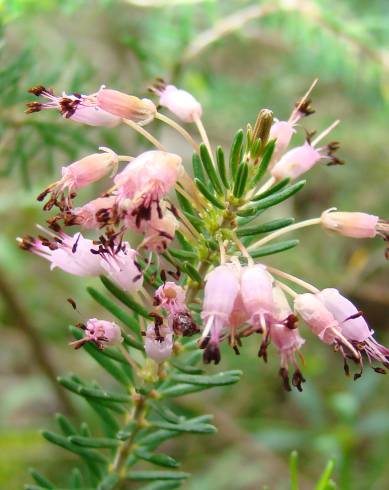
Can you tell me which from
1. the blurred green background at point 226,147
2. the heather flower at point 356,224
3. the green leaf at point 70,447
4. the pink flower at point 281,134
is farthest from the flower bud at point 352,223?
the blurred green background at point 226,147

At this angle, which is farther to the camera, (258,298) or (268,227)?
(268,227)

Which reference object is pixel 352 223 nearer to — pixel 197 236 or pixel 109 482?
pixel 197 236

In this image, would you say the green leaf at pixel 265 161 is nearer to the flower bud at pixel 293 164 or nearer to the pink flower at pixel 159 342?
the flower bud at pixel 293 164

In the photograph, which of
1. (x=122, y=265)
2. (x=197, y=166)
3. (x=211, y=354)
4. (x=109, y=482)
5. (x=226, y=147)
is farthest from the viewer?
(x=226, y=147)

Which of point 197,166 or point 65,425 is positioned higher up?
point 197,166

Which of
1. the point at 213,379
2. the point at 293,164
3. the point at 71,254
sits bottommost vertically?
the point at 213,379

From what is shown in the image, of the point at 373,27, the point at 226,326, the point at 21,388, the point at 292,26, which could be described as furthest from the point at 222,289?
the point at 21,388

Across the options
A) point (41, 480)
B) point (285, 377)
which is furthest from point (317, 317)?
point (41, 480)
